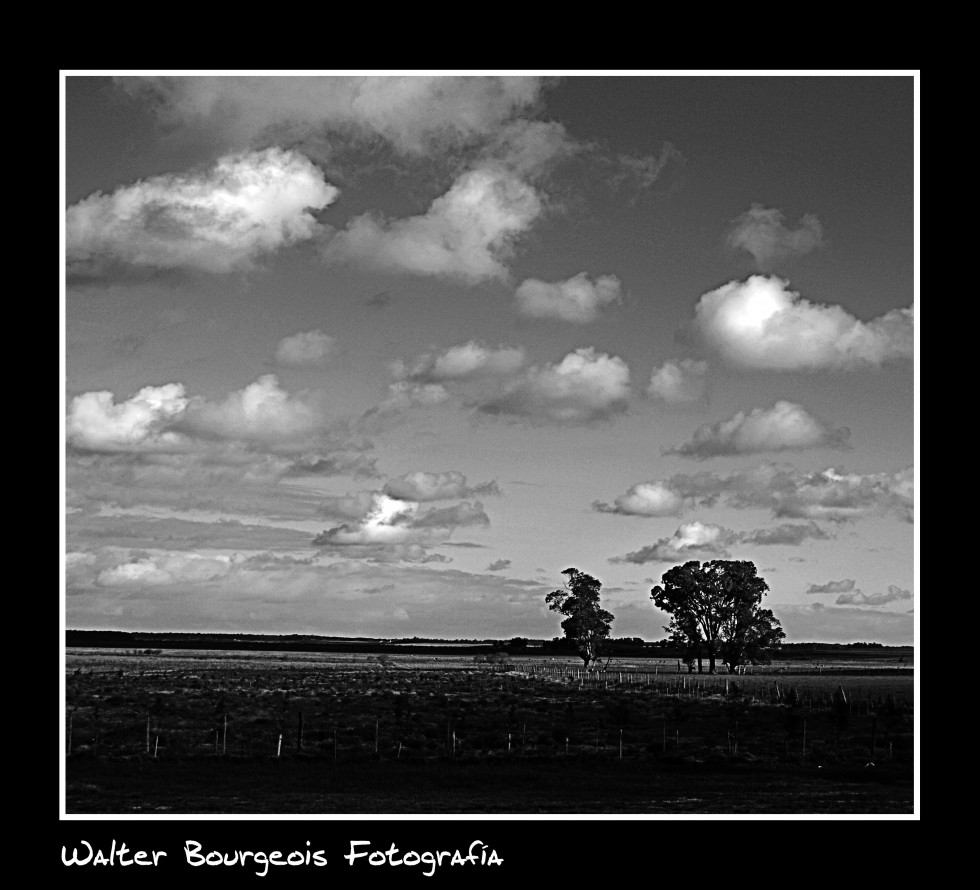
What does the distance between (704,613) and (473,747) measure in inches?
1516

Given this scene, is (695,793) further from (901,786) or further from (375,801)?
(375,801)

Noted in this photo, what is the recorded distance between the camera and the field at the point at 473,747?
2620 cm

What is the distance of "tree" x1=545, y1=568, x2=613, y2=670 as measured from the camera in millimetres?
67812

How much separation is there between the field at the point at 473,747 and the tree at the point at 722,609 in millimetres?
8889

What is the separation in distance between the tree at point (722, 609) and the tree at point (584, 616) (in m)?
4.19

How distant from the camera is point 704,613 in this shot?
232 ft

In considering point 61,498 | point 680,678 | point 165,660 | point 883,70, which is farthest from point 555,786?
point 165,660

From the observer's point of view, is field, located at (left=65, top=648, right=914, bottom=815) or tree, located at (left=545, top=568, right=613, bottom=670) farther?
tree, located at (left=545, top=568, right=613, bottom=670)

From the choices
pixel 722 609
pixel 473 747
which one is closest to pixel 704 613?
pixel 722 609

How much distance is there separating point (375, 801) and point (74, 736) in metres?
14.7

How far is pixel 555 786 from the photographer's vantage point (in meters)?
28.1

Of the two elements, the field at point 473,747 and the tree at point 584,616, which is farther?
the tree at point 584,616
